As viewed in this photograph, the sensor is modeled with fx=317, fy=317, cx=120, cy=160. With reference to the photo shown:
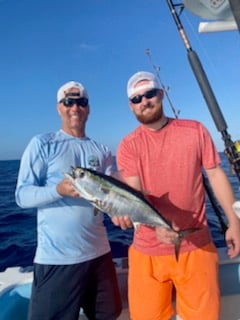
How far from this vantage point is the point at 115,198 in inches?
74.9

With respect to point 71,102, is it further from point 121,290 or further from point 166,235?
point 121,290

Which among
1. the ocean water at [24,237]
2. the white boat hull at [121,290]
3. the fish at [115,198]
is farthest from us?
the ocean water at [24,237]

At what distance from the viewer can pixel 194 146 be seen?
80.2 inches

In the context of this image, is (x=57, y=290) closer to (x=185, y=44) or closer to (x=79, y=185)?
(x=79, y=185)

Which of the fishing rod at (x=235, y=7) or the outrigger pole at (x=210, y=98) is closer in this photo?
the fishing rod at (x=235, y=7)

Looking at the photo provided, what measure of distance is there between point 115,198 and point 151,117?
58cm

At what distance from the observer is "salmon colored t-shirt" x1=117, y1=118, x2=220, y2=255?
2.03 meters

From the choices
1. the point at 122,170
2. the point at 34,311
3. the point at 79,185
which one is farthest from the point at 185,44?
the point at 34,311

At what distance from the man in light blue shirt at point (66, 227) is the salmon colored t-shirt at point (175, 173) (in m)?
0.35

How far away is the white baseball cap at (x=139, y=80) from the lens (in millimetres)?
2064

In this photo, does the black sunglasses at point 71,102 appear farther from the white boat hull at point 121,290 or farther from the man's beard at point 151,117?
the white boat hull at point 121,290

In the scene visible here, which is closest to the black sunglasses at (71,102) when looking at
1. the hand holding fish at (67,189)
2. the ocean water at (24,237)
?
the hand holding fish at (67,189)

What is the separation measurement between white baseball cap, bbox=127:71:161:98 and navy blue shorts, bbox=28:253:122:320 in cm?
117

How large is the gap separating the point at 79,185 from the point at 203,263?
36.7 inches
